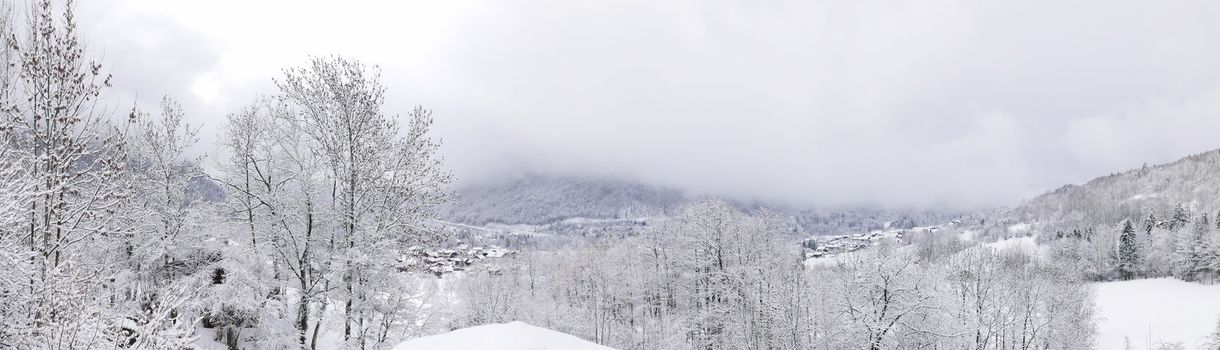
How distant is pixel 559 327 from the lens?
44344 mm

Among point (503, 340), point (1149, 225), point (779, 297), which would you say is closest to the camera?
point (503, 340)

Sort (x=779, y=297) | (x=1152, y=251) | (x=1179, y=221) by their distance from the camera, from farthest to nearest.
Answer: (x=1179, y=221) → (x=1152, y=251) → (x=779, y=297)

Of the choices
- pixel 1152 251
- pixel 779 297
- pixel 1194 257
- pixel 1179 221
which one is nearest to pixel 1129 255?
pixel 1152 251

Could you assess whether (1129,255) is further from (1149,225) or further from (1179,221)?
(1179,221)

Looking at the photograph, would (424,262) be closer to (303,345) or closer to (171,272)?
(303,345)

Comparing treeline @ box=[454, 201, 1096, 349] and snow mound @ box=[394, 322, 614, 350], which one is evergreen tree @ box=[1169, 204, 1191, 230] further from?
snow mound @ box=[394, 322, 614, 350]

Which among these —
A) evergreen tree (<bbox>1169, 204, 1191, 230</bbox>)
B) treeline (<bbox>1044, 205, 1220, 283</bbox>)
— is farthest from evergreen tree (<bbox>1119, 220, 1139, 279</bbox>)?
evergreen tree (<bbox>1169, 204, 1191, 230</bbox>)

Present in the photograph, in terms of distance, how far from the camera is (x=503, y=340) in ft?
21.3

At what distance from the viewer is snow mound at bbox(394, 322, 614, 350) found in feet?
21.3

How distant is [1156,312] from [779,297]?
80467 millimetres

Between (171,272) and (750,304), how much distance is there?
74.3ft

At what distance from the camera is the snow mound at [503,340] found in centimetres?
648

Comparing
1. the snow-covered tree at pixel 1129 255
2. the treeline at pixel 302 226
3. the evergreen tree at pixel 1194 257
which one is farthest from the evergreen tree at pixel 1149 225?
the treeline at pixel 302 226

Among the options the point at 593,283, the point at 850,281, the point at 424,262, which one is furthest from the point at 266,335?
the point at 593,283
